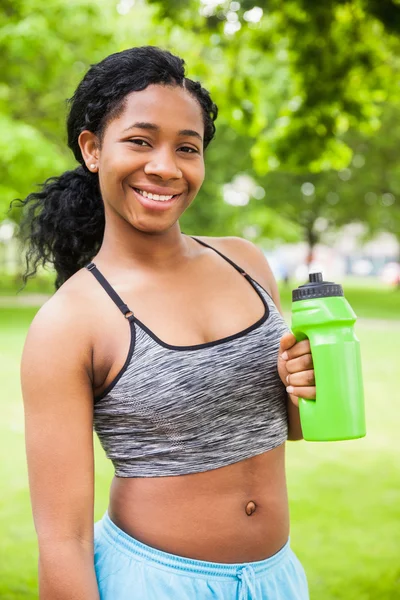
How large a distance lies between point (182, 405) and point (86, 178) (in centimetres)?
73

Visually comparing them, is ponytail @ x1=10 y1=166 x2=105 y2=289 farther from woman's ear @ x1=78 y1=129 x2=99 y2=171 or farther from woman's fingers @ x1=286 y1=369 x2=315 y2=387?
woman's fingers @ x1=286 y1=369 x2=315 y2=387

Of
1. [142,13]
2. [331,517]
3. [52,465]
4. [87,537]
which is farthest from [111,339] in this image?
[142,13]

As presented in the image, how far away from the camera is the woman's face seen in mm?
1620

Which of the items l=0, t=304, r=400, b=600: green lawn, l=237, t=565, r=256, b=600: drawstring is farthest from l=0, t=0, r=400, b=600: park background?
l=237, t=565, r=256, b=600: drawstring

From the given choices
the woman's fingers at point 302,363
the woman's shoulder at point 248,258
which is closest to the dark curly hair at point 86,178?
the woman's shoulder at point 248,258

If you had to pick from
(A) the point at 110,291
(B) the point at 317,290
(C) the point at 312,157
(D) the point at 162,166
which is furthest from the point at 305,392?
(C) the point at 312,157

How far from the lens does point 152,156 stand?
1.62 m

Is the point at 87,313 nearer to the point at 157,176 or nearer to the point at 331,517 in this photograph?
the point at 157,176

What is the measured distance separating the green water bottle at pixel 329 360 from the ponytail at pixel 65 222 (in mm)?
673

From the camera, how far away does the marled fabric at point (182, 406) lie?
5.07 feet

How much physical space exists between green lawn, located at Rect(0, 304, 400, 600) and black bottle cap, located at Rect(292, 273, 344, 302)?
3011 millimetres

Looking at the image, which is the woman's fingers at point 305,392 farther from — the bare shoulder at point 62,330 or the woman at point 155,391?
the bare shoulder at point 62,330

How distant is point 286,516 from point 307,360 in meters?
0.44

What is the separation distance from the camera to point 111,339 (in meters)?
1.55
